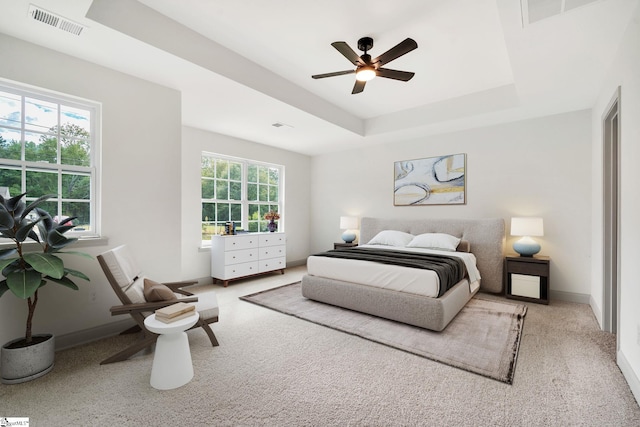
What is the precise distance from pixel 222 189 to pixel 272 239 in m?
1.30

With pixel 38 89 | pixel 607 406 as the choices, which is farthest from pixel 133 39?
pixel 607 406

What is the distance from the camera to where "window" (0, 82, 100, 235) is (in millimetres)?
2447

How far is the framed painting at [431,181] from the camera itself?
4.84 metres

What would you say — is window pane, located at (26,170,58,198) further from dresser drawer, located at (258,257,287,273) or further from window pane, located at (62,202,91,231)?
dresser drawer, located at (258,257,287,273)

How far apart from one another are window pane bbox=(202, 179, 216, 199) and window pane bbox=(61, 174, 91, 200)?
2234 millimetres

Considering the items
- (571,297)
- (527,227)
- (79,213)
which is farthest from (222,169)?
(571,297)

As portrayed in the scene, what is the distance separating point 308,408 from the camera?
179cm

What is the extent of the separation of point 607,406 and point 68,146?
4.60 meters

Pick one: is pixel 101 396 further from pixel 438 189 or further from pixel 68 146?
pixel 438 189

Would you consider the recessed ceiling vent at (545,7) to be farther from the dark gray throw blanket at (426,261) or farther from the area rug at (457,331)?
the area rug at (457,331)

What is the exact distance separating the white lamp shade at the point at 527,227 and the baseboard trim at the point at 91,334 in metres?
4.81

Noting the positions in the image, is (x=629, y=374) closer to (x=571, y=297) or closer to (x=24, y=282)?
(x=571, y=297)

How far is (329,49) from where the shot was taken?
3.00m

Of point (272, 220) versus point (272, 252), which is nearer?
point (272, 252)
